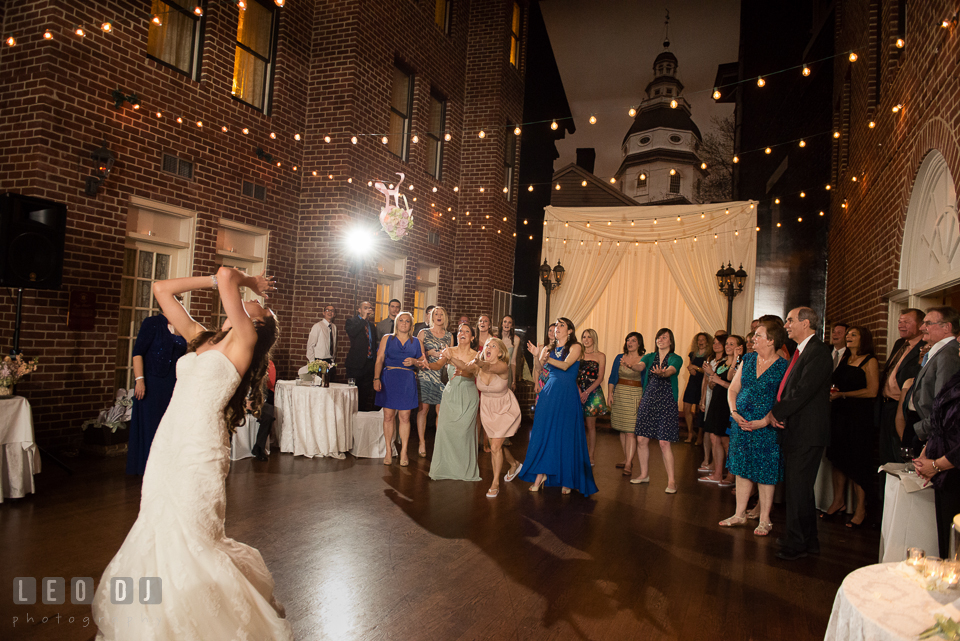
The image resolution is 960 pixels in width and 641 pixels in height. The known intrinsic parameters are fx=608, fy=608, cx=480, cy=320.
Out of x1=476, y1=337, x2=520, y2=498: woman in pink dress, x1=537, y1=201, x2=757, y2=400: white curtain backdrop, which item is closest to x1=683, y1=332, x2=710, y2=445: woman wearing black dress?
x1=537, y1=201, x2=757, y2=400: white curtain backdrop

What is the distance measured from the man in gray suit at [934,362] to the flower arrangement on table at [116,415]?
6185 mm

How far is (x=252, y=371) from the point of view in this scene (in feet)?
8.57

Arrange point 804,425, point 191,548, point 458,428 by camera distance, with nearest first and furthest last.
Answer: point 191,548
point 804,425
point 458,428

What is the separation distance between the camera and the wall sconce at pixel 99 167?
18.4 ft

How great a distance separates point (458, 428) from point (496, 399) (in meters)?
0.54

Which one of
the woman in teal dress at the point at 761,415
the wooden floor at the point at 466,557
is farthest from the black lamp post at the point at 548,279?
the woman in teal dress at the point at 761,415

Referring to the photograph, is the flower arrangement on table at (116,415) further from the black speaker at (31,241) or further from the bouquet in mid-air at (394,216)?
the bouquet in mid-air at (394,216)

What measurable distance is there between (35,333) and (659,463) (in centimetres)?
679

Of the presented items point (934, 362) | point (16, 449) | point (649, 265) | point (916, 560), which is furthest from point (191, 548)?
point (649, 265)

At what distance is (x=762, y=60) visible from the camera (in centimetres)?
1302

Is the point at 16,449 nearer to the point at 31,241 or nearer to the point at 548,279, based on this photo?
the point at 31,241

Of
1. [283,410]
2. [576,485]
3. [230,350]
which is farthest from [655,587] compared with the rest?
[283,410]

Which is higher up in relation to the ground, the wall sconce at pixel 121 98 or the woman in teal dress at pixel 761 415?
the wall sconce at pixel 121 98

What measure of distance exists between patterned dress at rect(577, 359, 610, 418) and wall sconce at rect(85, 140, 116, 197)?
16.7 ft
